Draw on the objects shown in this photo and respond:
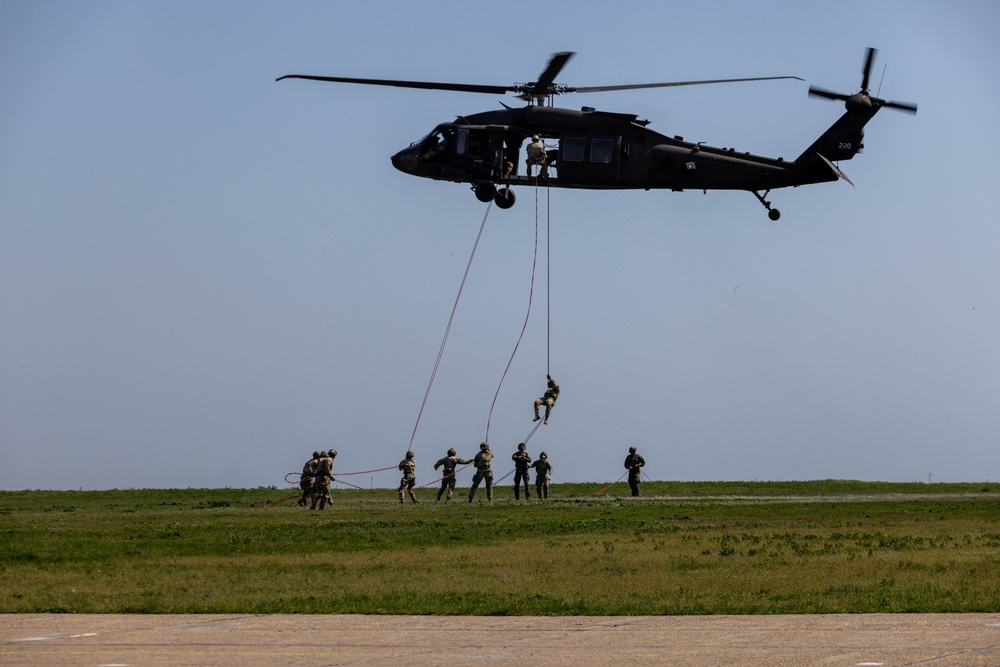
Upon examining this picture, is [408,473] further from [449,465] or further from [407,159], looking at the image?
[407,159]

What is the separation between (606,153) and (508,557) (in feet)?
45.4

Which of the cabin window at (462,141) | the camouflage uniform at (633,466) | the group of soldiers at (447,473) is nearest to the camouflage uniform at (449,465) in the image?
the group of soldiers at (447,473)

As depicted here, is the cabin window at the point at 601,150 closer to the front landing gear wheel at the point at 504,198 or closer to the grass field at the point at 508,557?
the front landing gear wheel at the point at 504,198

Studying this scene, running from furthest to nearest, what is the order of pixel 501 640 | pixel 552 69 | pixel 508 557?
pixel 552 69 → pixel 508 557 → pixel 501 640

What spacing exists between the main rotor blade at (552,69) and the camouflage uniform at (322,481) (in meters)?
11.9

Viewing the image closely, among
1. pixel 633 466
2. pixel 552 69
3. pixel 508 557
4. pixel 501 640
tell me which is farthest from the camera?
pixel 633 466

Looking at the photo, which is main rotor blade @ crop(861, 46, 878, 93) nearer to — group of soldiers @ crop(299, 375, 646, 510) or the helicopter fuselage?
the helicopter fuselage

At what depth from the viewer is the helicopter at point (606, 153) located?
3691 cm

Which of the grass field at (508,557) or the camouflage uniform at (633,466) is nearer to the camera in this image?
the grass field at (508,557)

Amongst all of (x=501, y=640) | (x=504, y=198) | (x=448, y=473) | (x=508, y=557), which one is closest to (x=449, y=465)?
(x=448, y=473)

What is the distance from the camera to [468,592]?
889 inches

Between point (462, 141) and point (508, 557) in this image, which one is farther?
point (462, 141)

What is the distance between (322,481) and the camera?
3831cm

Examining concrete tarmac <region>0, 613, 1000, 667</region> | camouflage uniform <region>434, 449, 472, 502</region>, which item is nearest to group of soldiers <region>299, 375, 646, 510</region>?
camouflage uniform <region>434, 449, 472, 502</region>
